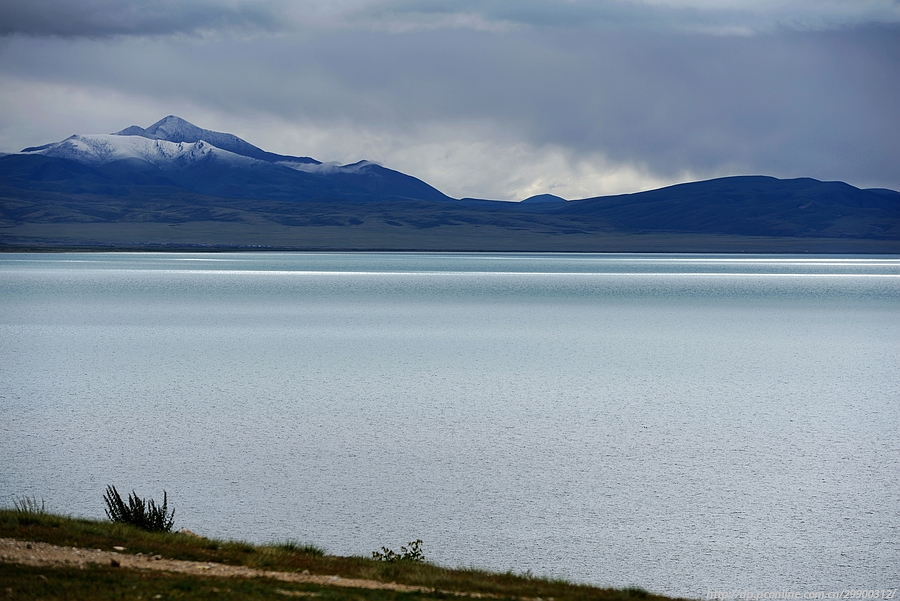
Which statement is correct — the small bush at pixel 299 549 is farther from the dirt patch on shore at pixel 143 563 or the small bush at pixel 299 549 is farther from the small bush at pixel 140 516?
the small bush at pixel 140 516

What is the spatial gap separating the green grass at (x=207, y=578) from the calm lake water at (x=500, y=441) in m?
1.62

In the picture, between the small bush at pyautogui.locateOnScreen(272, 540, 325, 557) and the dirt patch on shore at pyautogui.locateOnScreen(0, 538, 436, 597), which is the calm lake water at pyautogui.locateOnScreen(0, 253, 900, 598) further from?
the dirt patch on shore at pyautogui.locateOnScreen(0, 538, 436, 597)

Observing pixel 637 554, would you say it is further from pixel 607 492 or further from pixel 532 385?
pixel 532 385

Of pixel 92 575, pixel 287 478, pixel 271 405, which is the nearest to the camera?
pixel 92 575

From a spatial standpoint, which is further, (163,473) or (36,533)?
(163,473)

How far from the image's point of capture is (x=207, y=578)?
26.0ft

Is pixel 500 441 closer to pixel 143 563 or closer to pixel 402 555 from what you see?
Result: pixel 402 555

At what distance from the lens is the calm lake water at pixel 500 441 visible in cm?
1117

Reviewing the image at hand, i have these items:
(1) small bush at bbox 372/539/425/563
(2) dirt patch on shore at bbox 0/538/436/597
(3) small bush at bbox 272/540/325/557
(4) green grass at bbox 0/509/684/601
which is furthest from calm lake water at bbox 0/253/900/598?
(2) dirt patch on shore at bbox 0/538/436/597

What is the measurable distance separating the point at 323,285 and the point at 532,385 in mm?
44250

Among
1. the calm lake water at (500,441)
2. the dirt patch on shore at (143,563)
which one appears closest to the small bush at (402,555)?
the calm lake water at (500,441)

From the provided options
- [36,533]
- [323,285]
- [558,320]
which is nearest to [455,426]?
[36,533]

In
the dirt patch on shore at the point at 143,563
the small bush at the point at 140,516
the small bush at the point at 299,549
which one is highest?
the dirt patch on shore at the point at 143,563

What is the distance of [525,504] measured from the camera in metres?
12.5
